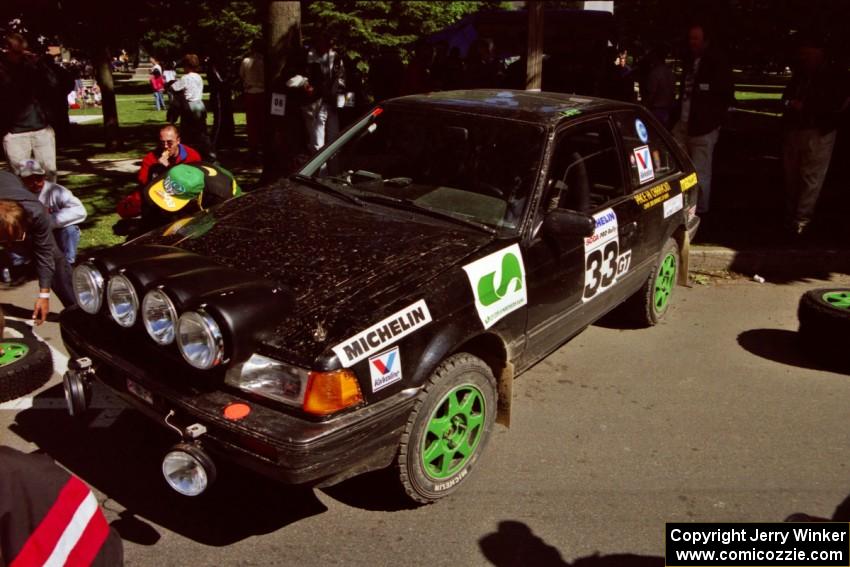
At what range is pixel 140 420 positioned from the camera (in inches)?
162

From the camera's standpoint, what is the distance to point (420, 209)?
3.93 meters

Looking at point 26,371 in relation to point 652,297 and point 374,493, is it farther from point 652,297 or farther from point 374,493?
point 652,297

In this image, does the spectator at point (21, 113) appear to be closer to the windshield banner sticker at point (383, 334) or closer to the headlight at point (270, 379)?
the headlight at point (270, 379)

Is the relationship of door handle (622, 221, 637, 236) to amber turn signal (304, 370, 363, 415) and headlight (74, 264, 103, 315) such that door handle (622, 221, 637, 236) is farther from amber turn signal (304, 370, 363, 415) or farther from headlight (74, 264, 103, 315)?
headlight (74, 264, 103, 315)

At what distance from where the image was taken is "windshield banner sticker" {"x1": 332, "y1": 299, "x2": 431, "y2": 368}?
2.85m

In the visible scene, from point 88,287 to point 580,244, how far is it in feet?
8.53

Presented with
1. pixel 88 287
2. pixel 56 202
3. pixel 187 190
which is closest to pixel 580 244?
pixel 88 287

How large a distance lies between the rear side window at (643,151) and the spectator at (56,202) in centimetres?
410

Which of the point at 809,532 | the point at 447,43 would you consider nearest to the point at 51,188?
the point at 809,532

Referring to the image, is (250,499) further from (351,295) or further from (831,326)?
(831,326)

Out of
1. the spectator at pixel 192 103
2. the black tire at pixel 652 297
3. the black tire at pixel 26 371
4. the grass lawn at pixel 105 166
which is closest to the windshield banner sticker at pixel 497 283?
the black tire at pixel 652 297

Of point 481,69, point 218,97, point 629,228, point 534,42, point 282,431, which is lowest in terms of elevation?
point 282,431

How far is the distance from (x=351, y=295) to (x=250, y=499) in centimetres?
117

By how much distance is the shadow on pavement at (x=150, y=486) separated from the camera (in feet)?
10.7
